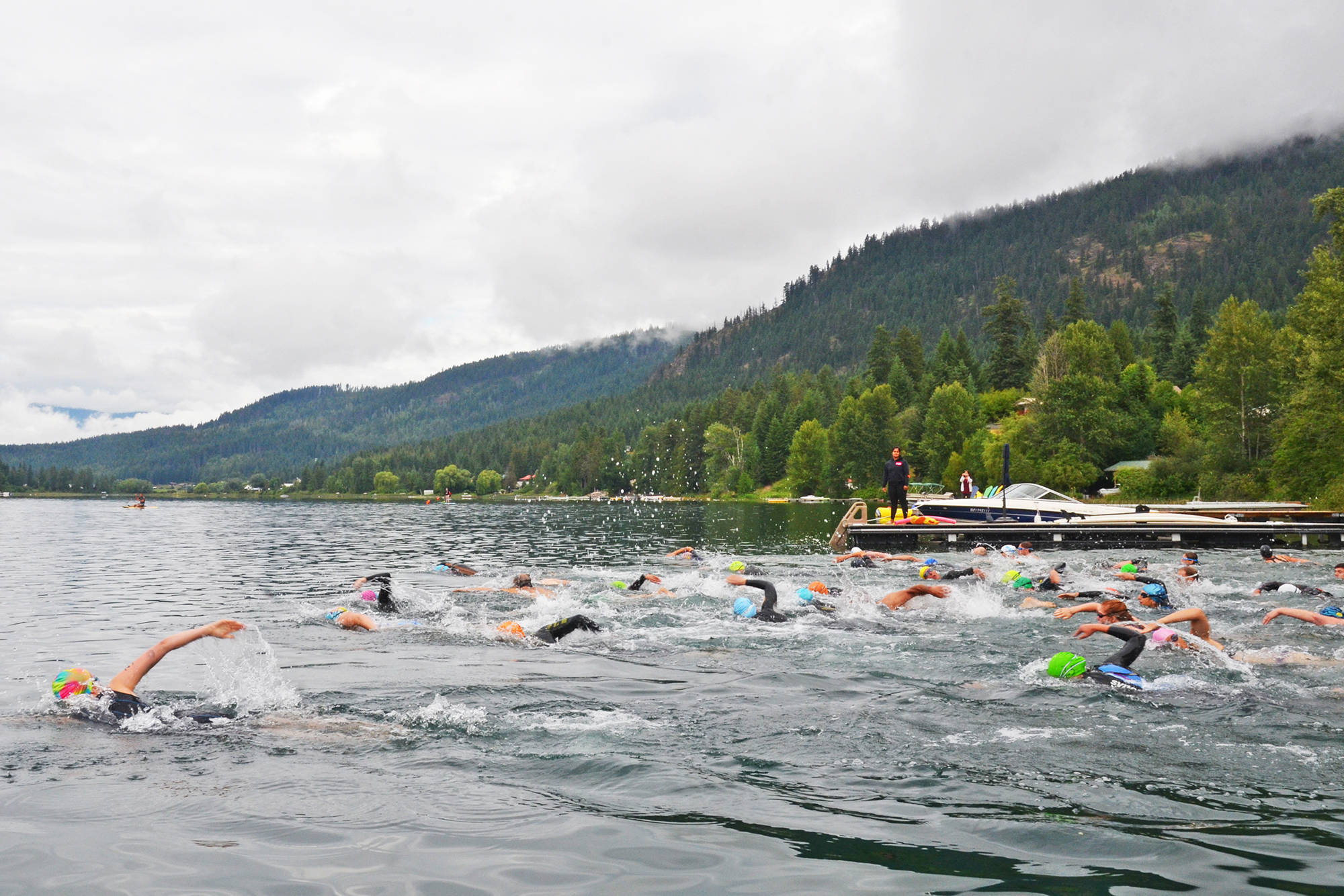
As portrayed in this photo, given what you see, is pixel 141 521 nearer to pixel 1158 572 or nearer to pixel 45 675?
pixel 45 675

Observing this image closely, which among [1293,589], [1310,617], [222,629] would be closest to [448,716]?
[222,629]

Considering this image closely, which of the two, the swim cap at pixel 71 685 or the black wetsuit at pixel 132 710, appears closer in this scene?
the black wetsuit at pixel 132 710

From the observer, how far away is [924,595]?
17.8 metres

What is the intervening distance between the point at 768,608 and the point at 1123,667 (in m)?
6.50

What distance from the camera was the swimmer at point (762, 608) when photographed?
15.6 meters

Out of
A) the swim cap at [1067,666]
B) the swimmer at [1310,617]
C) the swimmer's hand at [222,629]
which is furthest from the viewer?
the swimmer at [1310,617]

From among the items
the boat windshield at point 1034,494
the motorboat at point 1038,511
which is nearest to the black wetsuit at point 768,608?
the motorboat at point 1038,511

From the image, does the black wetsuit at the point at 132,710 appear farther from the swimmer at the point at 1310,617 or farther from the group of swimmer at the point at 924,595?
the swimmer at the point at 1310,617

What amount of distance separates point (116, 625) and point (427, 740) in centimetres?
1217

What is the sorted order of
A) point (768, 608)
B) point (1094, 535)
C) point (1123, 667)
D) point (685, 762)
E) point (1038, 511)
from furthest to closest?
point (1038, 511) < point (1094, 535) < point (768, 608) < point (1123, 667) < point (685, 762)

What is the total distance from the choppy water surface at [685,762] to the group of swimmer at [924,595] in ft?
1.09

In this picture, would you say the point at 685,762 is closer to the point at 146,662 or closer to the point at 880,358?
the point at 146,662

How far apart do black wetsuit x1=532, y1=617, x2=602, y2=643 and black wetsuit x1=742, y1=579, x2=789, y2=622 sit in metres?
2.97

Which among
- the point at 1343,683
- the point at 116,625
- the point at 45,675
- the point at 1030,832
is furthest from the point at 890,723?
the point at 116,625
